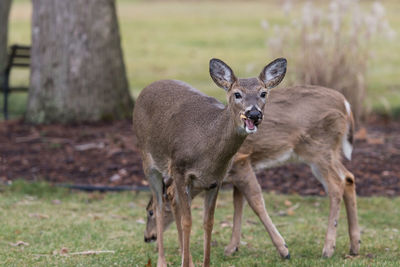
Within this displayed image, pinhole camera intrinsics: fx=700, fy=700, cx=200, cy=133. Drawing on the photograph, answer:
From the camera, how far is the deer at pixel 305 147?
22.2 feet

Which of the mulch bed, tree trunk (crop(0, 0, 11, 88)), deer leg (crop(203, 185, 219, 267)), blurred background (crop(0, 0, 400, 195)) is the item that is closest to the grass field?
blurred background (crop(0, 0, 400, 195))

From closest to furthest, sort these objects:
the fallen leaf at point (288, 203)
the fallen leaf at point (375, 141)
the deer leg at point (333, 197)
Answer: the deer leg at point (333, 197) < the fallen leaf at point (288, 203) < the fallen leaf at point (375, 141)

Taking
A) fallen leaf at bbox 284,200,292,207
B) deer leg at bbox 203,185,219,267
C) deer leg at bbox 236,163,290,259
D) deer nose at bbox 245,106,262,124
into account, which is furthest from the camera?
fallen leaf at bbox 284,200,292,207

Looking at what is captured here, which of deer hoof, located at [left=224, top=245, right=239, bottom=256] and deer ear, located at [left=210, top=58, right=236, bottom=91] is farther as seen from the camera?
deer hoof, located at [left=224, top=245, right=239, bottom=256]

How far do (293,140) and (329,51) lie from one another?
5978 mm

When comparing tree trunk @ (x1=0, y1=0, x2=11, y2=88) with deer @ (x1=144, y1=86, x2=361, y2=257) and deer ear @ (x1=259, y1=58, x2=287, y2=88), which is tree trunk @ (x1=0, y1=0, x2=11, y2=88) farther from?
deer ear @ (x1=259, y1=58, x2=287, y2=88)

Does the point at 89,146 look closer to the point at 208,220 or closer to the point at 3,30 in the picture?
the point at 208,220

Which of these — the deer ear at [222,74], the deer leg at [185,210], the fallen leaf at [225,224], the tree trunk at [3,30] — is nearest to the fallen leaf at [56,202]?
the fallen leaf at [225,224]

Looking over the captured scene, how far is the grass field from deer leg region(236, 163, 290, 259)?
6227 millimetres

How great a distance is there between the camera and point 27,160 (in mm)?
10445

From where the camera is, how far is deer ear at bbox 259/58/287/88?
5275 mm

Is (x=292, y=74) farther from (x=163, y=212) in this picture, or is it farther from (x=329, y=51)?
(x=163, y=212)

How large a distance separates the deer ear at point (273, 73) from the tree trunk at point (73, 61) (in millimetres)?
7168

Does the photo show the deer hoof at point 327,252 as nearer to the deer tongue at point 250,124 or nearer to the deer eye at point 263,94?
the deer eye at point 263,94
